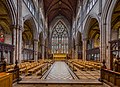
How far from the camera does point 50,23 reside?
47.8 m

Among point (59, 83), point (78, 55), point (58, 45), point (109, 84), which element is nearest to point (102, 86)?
point (109, 84)

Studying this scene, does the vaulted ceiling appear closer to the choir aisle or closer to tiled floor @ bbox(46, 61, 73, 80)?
tiled floor @ bbox(46, 61, 73, 80)

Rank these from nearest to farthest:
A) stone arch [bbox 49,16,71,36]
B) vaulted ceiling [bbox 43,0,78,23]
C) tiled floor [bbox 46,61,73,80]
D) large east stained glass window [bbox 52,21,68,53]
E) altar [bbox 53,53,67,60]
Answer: tiled floor [bbox 46,61,73,80], vaulted ceiling [bbox 43,0,78,23], altar [bbox 53,53,67,60], large east stained glass window [bbox 52,21,68,53], stone arch [bbox 49,16,71,36]

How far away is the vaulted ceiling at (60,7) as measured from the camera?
37812mm

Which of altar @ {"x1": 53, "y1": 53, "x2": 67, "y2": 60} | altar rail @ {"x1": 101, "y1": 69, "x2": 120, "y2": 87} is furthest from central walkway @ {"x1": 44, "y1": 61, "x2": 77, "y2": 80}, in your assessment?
altar @ {"x1": 53, "y1": 53, "x2": 67, "y2": 60}

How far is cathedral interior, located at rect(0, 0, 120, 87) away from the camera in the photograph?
8305 millimetres

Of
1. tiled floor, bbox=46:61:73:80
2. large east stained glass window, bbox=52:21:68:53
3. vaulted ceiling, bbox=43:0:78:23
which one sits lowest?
tiled floor, bbox=46:61:73:80

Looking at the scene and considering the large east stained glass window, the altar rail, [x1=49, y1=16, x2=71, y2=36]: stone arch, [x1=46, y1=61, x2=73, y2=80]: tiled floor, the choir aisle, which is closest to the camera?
the altar rail

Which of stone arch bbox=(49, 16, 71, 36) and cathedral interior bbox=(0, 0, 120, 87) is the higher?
stone arch bbox=(49, 16, 71, 36)

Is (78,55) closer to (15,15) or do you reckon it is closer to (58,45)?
(58,45)

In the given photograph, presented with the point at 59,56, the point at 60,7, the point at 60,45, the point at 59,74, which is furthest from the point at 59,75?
the point at 60,45

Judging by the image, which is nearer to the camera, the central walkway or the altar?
the central walkway

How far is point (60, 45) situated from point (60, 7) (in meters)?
11.2

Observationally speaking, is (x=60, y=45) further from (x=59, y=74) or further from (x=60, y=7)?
(x=59, y=74)
